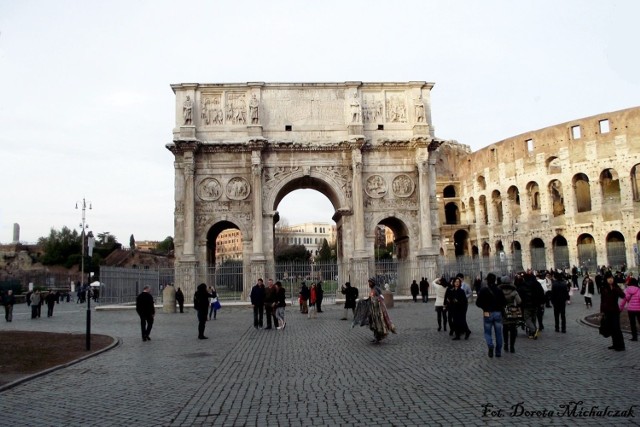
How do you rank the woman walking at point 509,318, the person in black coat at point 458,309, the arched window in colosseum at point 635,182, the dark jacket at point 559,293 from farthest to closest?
the arched window in colosseum at point 635,182 < the dark jacket at point 559,293 < the person in black coat at point 458,309 < the woman walking at point 509,318

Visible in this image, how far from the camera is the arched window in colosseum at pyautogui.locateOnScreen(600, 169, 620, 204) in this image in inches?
1551

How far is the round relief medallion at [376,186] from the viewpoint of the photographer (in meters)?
28.2

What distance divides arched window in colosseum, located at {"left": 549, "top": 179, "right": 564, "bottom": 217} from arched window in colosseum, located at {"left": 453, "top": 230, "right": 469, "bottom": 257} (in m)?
9.97

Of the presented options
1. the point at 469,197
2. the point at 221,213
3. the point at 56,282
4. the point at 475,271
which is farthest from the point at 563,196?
the point at 56,282

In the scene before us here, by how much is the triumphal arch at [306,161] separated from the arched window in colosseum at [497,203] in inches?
832

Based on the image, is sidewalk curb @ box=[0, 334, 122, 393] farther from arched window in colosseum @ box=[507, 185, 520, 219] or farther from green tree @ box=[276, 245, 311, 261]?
green tree @ box=[276, 245, 311, 261]

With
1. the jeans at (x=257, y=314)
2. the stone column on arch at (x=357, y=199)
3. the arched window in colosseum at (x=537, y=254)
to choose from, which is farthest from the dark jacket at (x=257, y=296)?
the arched window in colosseum at (x=537, y=254)

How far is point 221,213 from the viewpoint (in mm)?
27703

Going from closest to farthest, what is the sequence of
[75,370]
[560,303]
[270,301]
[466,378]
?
[466,378] → [75,370] → [560,303] → [270,301]

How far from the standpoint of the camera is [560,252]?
136 feet

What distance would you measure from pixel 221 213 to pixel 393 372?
20.6 m

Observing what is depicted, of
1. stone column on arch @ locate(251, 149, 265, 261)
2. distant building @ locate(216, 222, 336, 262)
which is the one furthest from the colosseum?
distant building @ locate(216, 222, 336, 262)

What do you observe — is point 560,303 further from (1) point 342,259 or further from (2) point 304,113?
(2) point 304,113

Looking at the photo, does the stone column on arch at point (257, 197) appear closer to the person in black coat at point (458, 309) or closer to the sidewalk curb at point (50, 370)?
the sidewalk curb at point (50, 370)
